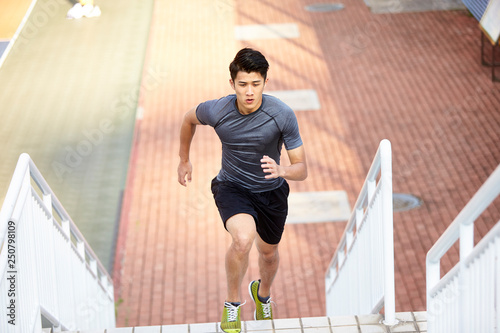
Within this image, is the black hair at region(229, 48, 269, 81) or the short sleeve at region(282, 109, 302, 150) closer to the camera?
the black hair at region(229, 48, 269, 81)

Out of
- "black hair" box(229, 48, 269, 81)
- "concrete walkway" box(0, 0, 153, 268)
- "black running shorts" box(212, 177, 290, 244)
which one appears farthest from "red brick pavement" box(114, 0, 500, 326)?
"black hair" box(229, 48, 269, 81)

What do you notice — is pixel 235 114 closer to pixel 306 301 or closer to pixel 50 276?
pixel 50 276

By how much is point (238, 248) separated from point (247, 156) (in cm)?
63

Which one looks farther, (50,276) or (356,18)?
(356,18)

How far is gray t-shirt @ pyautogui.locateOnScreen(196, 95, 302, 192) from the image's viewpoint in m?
4.82

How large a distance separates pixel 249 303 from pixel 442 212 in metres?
3.32

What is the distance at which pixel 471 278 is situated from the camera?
342 centimetres

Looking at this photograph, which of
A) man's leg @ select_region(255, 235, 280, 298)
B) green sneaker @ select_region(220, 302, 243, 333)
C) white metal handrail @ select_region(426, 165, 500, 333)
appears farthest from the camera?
man's leg @ select_region(255, 235, 280, 298)

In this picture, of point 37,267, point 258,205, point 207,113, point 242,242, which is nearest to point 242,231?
point 242,242

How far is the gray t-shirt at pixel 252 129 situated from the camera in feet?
15.8

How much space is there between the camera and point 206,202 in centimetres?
1157

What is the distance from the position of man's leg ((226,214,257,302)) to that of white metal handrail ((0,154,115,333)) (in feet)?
3.92

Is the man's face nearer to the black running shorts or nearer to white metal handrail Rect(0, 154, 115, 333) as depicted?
the black running shorts

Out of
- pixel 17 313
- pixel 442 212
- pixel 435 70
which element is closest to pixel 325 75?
pixel 435 70
